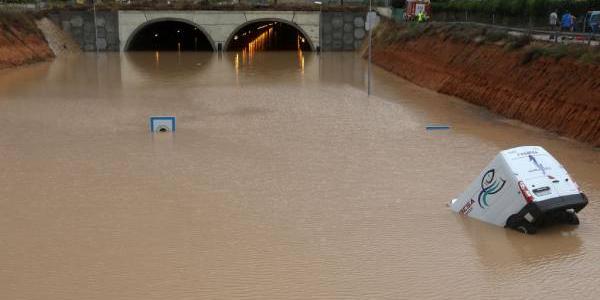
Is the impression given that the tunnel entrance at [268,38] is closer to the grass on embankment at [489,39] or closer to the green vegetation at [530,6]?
the grass on embankment at [489,39]

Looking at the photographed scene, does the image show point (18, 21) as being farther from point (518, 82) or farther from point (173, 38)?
point (518, 82)

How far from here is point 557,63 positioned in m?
22.0

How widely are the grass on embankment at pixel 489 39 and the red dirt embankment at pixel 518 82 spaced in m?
0.17

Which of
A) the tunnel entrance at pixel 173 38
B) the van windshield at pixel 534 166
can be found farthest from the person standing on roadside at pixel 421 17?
the van windshield at pixel 534 166

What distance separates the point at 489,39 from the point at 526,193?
19.9 m

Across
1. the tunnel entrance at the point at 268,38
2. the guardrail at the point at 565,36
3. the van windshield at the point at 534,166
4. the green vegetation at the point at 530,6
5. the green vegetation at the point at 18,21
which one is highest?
the green vegetation at the point at 530,6

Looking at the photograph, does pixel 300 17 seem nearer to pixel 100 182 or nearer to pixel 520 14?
pixel 520 14

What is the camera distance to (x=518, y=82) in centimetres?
2333

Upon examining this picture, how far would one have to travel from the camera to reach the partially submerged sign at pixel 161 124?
64.6 ft

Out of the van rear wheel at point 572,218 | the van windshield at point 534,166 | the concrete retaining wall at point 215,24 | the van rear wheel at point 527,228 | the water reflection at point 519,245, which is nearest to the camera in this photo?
the water reflection at point 519,245

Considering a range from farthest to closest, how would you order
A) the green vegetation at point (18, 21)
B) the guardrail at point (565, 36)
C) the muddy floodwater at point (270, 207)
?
the green vegetation at point (18, 21) → the guardrail at point (565, 36) → the muddy floodwater at point (270, 207)

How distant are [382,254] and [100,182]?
718 centimetres

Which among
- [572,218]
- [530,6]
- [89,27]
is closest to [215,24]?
[89,27]

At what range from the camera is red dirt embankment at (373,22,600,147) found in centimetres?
1916
